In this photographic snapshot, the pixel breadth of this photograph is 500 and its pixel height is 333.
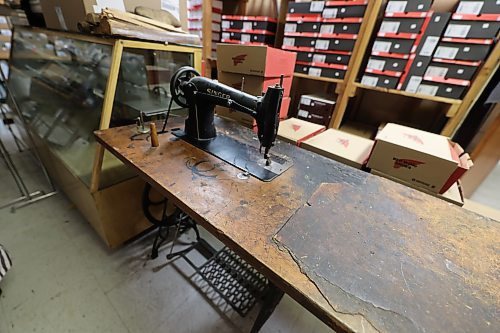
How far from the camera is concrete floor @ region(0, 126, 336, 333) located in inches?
42.5

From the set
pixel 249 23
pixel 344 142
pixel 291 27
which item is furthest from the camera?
pixel 249 23

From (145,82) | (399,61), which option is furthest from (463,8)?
(145,82)

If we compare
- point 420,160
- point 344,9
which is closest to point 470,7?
point 344,9

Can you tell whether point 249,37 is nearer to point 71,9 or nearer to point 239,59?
point 239,59

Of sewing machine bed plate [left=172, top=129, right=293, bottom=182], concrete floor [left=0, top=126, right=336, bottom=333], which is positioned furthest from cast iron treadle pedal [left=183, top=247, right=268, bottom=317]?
sewing machine bed plate [left=172, top=129, right=293, bottom=182]

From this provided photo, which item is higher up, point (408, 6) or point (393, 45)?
point (408, 6)

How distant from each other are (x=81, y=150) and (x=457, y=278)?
1885 mm

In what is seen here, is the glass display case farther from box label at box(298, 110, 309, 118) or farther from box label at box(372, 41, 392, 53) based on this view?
box label at box(372, 41, 392, 53)

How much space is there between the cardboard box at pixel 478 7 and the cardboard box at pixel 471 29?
0.05 meters

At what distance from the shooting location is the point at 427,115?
1870 millimetres

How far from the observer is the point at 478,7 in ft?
4.17

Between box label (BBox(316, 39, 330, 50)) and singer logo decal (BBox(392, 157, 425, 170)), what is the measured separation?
4.12ft

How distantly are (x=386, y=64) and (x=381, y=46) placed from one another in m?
0.14

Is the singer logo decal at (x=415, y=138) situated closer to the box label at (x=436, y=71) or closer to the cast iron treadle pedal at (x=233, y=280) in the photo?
the box label at (x=436, y=71)
